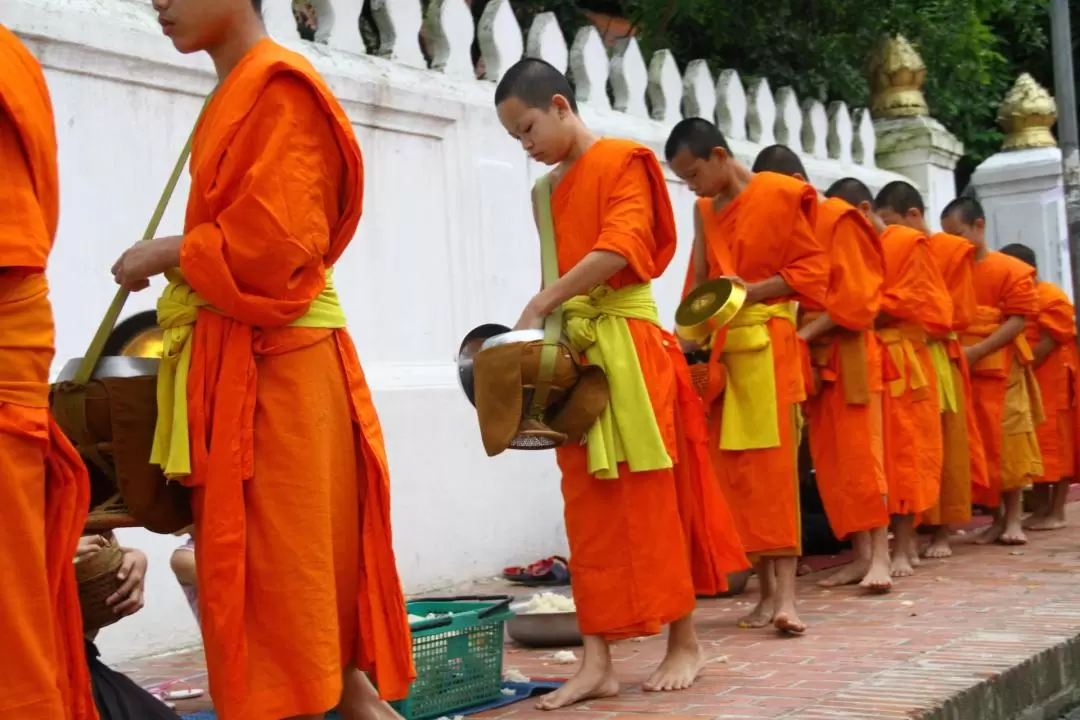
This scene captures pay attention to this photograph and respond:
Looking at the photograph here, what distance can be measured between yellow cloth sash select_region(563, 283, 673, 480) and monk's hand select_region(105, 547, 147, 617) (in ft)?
5.09

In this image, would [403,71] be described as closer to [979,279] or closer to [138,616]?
[138,616]

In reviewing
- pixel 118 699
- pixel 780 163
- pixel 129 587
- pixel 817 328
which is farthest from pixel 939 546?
pixel 118 699

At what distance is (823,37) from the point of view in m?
12.5

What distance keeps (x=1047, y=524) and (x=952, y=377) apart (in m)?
1.81

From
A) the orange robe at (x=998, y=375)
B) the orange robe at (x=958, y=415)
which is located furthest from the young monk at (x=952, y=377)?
the orange robe at (x=998, y=375)

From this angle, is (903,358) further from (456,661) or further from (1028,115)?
(1028,115)

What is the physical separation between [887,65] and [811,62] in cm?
67

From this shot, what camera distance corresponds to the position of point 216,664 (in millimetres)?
3631

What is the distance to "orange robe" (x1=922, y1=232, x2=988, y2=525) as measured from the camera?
28.8 feet

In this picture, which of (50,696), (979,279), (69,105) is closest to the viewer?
(50,696)

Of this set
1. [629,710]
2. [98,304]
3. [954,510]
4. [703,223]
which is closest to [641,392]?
[629,710]

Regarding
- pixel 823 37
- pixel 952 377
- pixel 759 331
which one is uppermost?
pixel 823 37

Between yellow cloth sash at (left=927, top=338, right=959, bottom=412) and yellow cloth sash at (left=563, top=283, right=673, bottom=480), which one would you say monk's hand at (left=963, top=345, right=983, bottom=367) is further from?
yellow cloth sash at (left=563, top=283, right=673, bottom=480)

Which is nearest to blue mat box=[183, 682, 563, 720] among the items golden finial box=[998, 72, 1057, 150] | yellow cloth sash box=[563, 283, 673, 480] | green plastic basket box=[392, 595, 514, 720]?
green plastic basket box=[392, 595, 514, 720]
